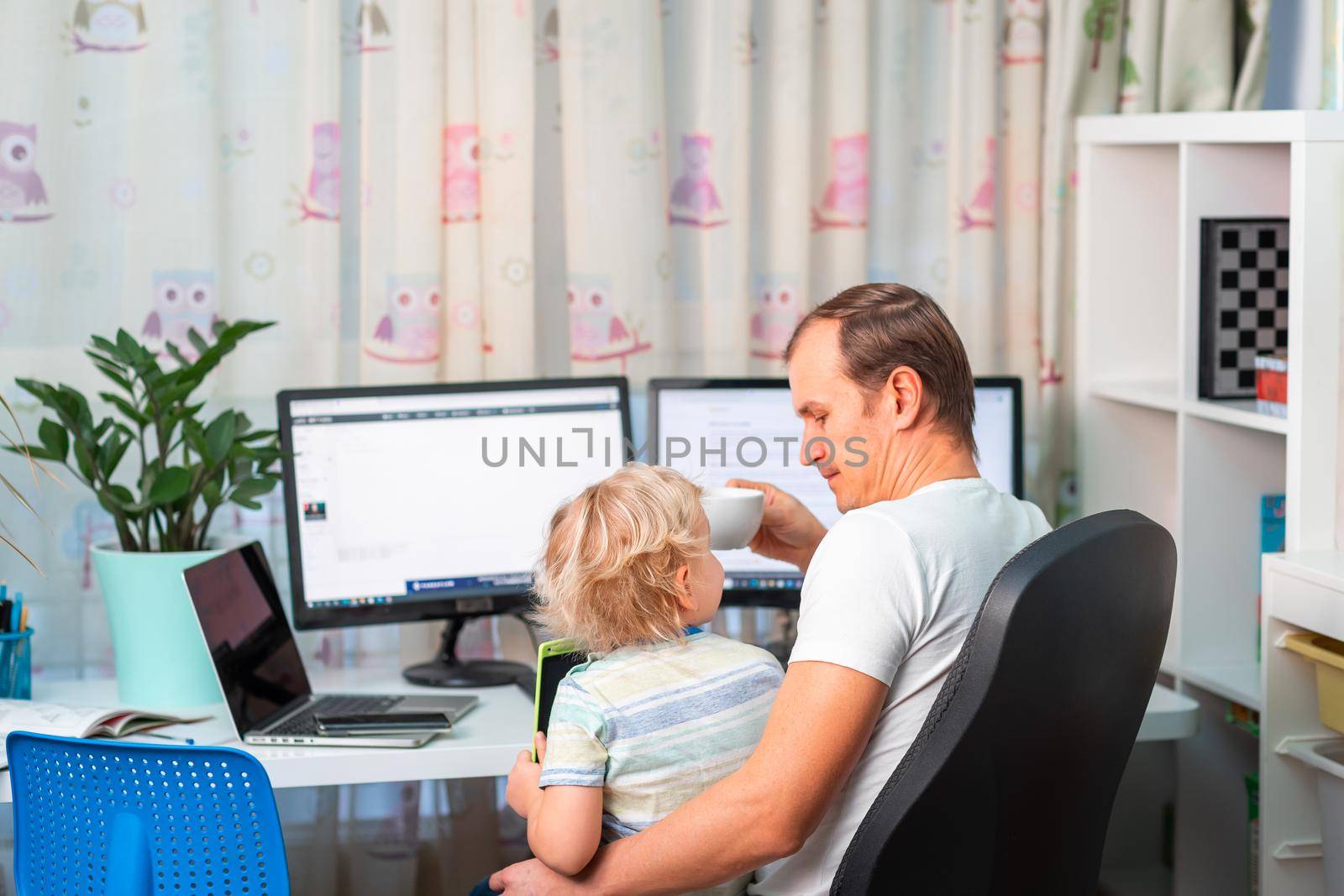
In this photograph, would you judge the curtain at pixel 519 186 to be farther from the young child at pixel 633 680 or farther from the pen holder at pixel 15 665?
the young child at pixel 633 680

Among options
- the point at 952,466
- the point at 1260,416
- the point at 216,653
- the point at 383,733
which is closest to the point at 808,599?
the point at 952,466

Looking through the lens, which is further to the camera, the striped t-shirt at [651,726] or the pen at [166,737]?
the pen at [166,737]

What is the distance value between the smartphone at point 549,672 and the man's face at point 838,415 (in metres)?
0.34

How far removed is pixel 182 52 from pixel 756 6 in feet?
3.05

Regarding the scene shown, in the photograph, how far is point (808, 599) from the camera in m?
1.22

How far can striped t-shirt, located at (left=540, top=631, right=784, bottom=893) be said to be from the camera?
1314 millimetres

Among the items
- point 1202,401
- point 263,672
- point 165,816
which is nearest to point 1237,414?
point 1202,401

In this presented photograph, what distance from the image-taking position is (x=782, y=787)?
3.87ft

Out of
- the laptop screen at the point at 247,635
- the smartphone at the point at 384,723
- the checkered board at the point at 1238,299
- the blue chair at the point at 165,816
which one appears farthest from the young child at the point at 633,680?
the checkered board at the point at 1238,299

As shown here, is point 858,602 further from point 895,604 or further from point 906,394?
point 906,394

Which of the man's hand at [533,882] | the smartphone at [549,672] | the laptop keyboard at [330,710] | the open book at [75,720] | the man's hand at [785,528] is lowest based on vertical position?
the man's hand at [533,882]

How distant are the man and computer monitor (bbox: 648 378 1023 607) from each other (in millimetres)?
709

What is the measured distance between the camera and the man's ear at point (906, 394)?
4.37ft

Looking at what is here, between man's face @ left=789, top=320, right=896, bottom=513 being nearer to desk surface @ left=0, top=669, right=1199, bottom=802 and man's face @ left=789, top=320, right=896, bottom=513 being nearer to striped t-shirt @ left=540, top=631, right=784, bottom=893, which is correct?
striped t-shirt @ left=540, top=631, right=784, bottom=893
